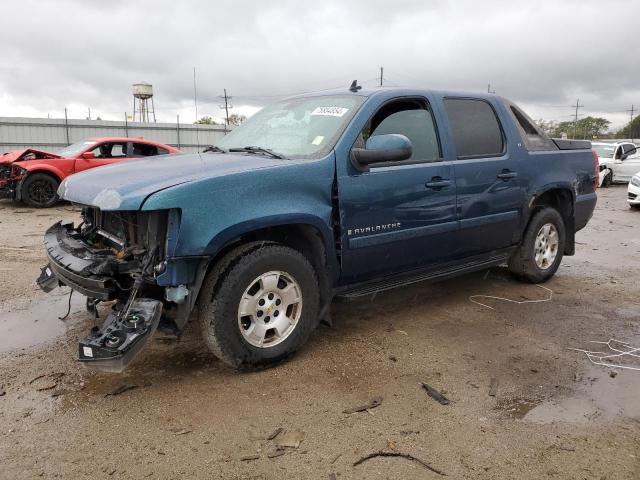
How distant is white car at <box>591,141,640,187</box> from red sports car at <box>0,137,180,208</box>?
15.1 meters

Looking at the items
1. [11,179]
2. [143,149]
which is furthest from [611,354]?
[11,179]

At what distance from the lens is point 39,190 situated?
11.1 m

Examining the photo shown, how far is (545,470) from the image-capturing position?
2.47 m

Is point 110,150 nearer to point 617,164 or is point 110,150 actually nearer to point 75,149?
point 75,149

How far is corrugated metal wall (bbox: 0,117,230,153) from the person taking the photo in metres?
20.2

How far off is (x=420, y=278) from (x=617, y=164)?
57.6ft

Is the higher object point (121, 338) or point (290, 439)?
point (121, 338)

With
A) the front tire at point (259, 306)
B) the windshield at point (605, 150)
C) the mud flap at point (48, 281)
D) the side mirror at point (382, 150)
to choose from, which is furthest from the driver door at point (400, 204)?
the windshield at point (605, 150)

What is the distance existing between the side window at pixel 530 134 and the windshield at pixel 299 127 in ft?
6.41

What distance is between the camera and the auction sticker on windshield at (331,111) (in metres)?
3.89

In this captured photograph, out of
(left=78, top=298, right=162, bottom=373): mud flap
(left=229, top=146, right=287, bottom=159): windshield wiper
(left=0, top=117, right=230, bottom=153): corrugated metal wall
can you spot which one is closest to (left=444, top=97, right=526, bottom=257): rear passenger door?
(left=229, top=146, right=287, bottom=159): windshield wiper

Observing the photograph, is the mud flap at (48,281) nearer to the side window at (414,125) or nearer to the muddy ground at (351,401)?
the muddy ground at (351,401)

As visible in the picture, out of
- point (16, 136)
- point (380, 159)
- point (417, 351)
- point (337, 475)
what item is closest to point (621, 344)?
point (417, 351)

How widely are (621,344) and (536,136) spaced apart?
2.18 metres
